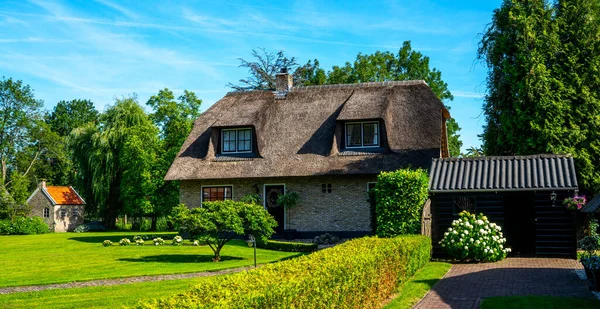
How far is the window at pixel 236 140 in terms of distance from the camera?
2723 cm

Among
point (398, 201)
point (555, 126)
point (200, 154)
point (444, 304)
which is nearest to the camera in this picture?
point (444, 304)

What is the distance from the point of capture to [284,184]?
25.9 metres

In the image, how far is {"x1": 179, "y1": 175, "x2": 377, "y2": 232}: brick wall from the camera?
24.8m

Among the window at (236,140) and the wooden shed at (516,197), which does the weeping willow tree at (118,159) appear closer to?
the window at (236,140)

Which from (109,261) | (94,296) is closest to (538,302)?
(94,296)

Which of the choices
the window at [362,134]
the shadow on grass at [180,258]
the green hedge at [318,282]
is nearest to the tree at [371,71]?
the window at [362,134]

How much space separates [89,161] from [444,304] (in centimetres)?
3648

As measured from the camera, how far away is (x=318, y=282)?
7301mm

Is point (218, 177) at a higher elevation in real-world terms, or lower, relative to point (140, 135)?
lower

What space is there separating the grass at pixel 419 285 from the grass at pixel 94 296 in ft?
13.1

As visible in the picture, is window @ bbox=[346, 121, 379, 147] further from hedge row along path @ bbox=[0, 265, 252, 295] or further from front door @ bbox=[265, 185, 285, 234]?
hedge row along path @ bbox=[0, 265, 252, 295]

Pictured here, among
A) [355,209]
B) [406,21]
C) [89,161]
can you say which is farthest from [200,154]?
[89,161]

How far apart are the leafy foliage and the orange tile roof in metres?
36.8

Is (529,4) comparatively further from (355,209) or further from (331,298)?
(331,298)
